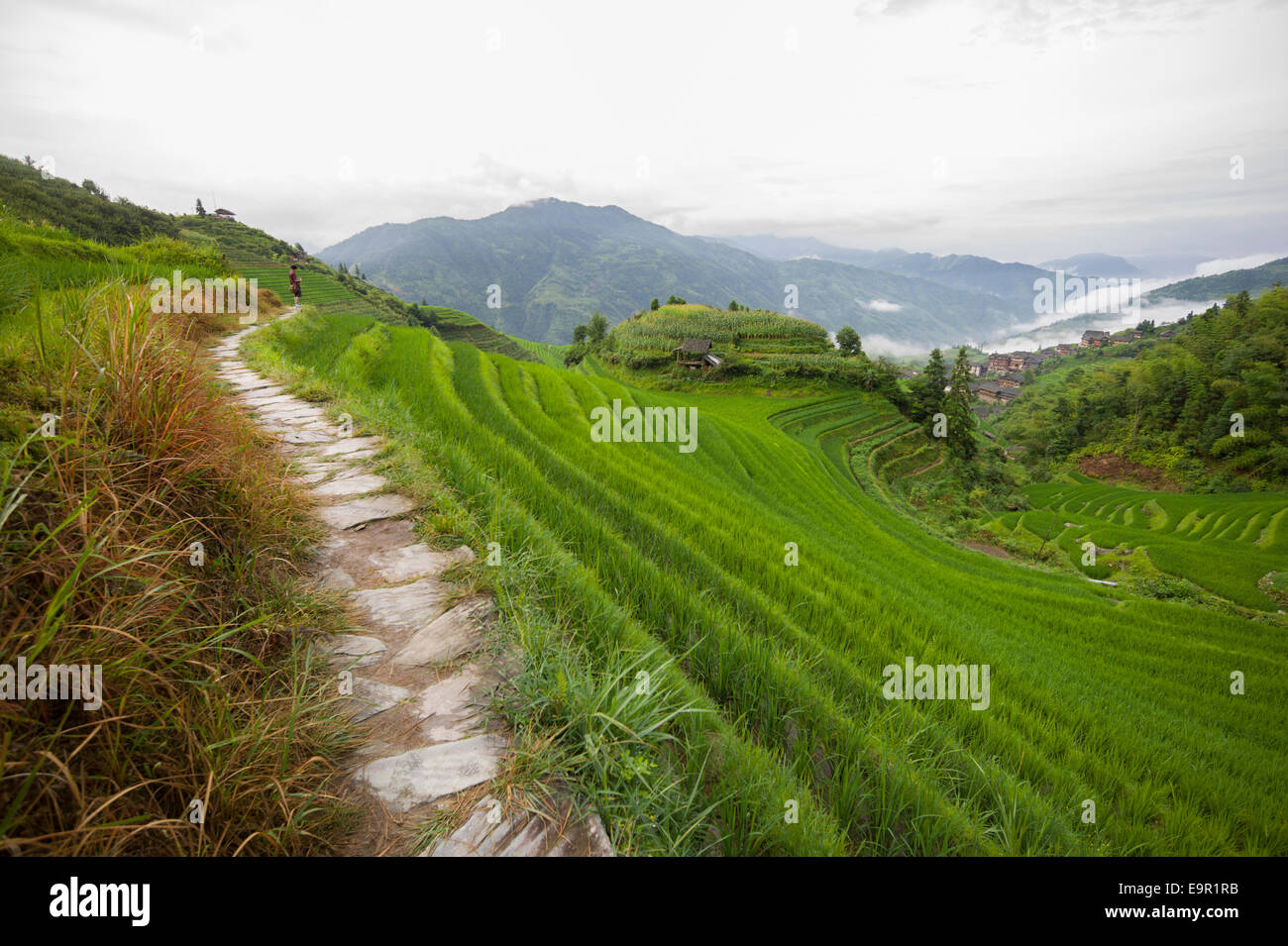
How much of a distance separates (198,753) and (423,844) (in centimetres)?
77

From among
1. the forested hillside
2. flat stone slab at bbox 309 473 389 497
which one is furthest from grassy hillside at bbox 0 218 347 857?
the forested hillside

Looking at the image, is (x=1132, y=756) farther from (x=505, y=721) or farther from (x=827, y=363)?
(x=827, y=363)

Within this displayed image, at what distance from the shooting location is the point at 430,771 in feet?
5.80

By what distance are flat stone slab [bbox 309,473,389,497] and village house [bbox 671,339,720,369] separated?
2307 inches

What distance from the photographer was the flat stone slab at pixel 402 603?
260 centimetres

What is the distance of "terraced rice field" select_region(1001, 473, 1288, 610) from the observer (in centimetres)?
2262

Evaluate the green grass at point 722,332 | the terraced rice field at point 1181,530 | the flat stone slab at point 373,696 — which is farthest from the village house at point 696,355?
the flat stone slab at point 373,696

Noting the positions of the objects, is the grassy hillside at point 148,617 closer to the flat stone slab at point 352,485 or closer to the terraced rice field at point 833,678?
the flat stone slab at point 352,485

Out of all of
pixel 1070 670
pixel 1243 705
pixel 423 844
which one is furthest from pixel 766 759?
pixel 1243 705

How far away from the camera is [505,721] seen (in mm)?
2035

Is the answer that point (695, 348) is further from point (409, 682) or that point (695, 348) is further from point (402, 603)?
point (409, 682)

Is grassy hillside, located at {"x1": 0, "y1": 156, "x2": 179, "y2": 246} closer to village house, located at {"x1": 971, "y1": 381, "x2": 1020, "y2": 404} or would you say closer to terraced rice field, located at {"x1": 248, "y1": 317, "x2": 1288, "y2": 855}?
terraced rice field, located at {"x1": 248, "y1": 317, "x2": 1288, "y2": 855}

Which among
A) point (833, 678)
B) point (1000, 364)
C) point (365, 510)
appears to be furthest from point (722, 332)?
point (1000, 364)

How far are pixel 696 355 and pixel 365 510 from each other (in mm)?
62225
